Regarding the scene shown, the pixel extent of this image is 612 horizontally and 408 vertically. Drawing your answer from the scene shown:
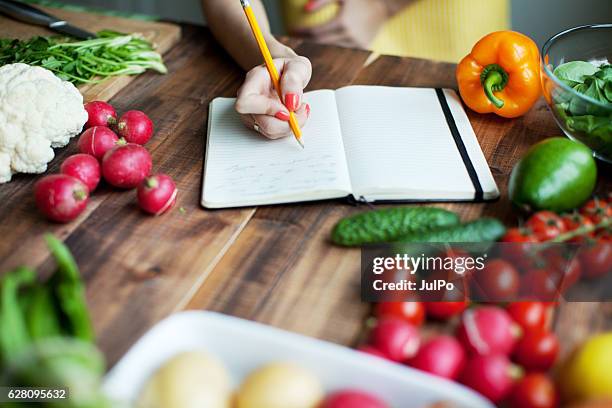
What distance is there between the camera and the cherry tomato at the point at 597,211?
95cm

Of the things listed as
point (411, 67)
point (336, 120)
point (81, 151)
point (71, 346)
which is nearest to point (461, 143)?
point (336, 120)

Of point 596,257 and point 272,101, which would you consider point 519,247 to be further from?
point 272,101

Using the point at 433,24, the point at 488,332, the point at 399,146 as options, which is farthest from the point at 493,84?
the point at 433,24

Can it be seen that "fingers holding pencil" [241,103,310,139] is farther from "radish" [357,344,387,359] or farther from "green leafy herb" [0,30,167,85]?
"radish" [357,344,387,359]

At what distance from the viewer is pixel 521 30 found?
2568 mm

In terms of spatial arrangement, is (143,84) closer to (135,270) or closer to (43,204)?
(43,204)

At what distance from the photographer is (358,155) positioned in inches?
46.3

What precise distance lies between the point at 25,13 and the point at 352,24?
93 cm

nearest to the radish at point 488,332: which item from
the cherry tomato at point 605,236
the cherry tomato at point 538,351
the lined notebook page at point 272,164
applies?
the cherry tomato at point 538,351

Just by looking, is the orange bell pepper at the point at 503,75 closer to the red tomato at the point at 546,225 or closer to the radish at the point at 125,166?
the red tomato at the point at 546,225

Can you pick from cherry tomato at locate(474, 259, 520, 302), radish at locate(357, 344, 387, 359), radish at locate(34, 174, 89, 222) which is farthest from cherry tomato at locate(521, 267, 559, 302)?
radish at locate(34, 174, 89, 222)

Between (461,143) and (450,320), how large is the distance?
0.45 m

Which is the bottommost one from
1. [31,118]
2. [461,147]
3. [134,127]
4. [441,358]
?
[461,147]

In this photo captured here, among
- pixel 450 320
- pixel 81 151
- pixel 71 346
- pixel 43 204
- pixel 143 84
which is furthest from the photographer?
pixel 143 84
